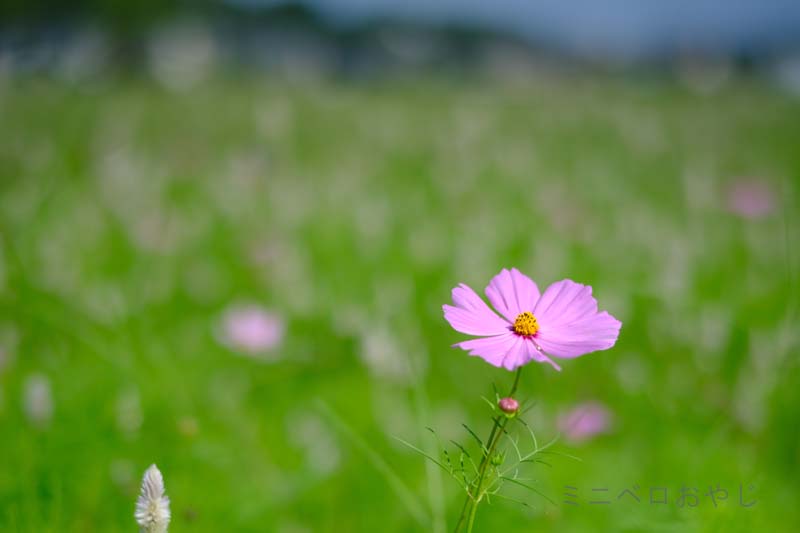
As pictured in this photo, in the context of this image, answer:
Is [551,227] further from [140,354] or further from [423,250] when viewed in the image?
[140,354]

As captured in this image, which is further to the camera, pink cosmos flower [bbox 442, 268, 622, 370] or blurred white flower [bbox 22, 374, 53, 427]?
blurred white flower [bbox 22, 374, 53, 427]

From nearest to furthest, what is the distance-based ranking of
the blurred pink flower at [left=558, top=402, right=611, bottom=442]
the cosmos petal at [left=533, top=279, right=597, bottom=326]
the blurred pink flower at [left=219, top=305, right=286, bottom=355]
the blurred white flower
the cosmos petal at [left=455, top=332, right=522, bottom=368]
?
the cosmos petal at [left=455, top=332, right=522, bottom=368] → the cosmos petal at [left=533, top=279, right=597, bottom=326] → the blurred white flower → the blurred pink flower at [left=558, top=402, right=611, bottom=442] → the blurred pink flower at [left=219, top=305, right=286, bottom=355]

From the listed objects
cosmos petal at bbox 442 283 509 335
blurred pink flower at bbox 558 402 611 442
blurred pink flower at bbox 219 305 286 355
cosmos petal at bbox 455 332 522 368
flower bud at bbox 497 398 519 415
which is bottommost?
flower bud at bbox 497 398 519 415

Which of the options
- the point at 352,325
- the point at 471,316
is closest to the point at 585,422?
the point at 352,325

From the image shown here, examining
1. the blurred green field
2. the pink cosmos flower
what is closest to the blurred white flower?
the blurred green field

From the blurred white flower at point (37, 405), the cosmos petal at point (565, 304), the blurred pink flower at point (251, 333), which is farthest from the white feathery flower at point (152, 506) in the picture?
the blurred pink flower at point (251, 333)

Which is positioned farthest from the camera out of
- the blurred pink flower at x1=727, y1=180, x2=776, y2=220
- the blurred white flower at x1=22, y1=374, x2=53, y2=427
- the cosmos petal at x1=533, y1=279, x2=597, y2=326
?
the blurred pink flower at x1=727, y1=180, x2=776, y2=220

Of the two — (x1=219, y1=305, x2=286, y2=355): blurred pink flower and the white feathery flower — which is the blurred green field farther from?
the white feathery flower

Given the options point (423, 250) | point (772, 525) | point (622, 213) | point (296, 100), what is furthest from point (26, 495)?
point (296, 100)
